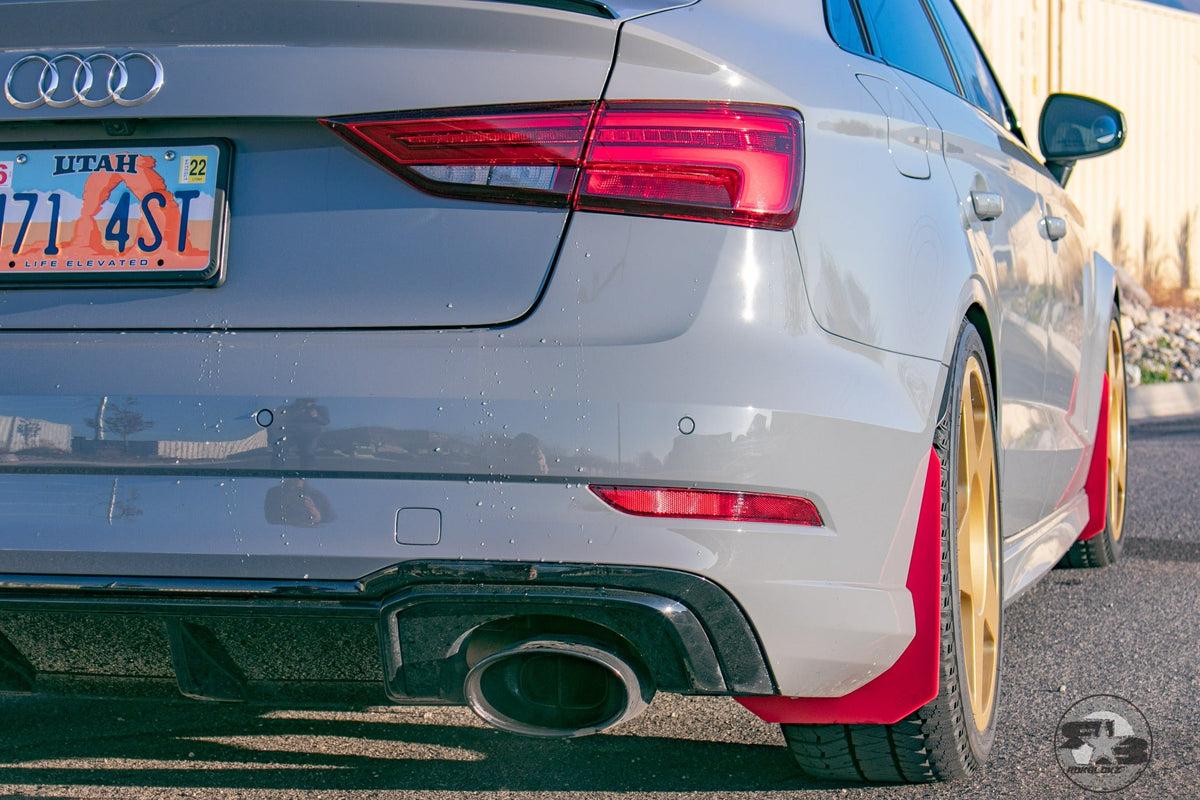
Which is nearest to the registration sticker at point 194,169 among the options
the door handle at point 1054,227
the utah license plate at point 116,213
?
the utah license plate at point 116,213

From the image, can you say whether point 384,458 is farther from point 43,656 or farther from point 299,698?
point 43,656

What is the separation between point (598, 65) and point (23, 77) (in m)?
0.89

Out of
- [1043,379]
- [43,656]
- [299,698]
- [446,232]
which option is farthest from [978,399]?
[43,656]

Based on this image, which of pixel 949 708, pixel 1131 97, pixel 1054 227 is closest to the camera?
pixel 949 708

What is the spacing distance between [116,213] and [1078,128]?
2882 millimetres

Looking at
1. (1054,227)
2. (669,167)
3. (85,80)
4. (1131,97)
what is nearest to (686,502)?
(669,167)

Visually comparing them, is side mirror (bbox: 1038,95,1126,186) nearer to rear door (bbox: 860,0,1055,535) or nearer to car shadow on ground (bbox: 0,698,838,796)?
rear door (bbox: 860,0,1055,535)

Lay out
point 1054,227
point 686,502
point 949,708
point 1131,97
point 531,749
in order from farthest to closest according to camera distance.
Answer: point 1131,97 → point 1054,227 → point 531,749 → point 949,708 → point 686,502

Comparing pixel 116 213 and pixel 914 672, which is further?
pixel 914 672

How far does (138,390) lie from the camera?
2.09m

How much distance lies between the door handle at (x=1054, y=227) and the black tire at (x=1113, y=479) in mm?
856

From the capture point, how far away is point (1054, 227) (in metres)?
3.74

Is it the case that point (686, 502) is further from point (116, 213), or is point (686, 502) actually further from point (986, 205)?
point (986, 205)

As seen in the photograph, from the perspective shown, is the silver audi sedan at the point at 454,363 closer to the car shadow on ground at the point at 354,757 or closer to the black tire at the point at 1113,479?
the car shadow on ground at the point at 354,757
